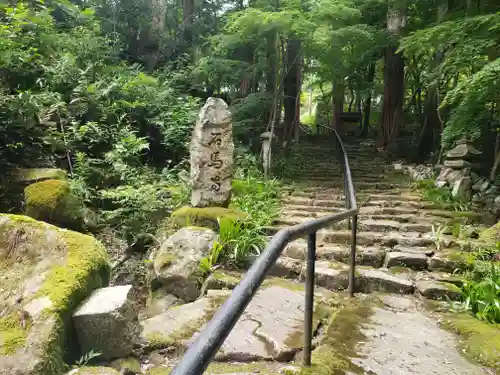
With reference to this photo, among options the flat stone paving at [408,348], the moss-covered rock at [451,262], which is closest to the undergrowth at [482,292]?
the moss-covered rock at [451,262]

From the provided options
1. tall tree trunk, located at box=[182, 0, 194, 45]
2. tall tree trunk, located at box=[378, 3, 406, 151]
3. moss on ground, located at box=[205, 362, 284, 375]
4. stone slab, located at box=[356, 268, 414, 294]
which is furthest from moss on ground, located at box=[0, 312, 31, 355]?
tall tree trunk, located at box=[182, 0, 194, 45]

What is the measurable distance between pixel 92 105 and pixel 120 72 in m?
2.01

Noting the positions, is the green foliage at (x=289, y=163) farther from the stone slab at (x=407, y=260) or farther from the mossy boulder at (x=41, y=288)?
the mossy boulder at (x=41, y=288)

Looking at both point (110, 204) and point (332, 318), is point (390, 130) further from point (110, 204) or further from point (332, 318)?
point (332, 318)

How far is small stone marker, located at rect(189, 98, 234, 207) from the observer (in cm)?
529

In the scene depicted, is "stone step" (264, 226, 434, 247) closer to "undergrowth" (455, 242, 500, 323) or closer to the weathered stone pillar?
"undergrowth" (455, 242, 500, 323)

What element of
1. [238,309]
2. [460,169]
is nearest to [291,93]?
[460,169]

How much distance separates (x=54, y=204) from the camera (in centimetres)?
554

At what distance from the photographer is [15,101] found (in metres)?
6.29

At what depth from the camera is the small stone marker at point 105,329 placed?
2338 mm

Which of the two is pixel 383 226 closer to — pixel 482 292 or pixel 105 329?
pixel 482 292

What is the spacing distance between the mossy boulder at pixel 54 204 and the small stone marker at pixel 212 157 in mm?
2016

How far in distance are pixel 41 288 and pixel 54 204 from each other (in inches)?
139

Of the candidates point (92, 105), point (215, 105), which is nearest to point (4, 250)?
point (215, 105)
